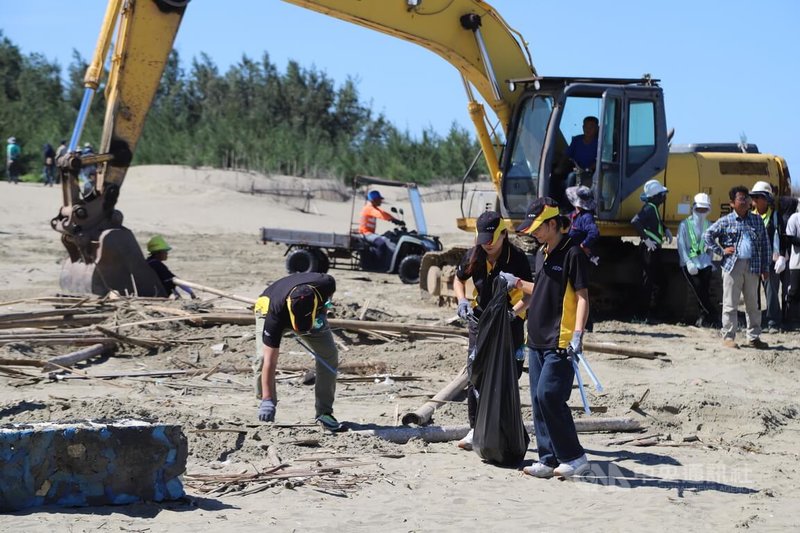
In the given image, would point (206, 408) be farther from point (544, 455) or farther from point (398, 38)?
point (398, 38)

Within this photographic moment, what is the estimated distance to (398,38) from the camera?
14828mm

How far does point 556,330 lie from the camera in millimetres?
6988

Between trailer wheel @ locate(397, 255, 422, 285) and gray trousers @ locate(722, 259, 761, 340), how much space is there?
6762 mm

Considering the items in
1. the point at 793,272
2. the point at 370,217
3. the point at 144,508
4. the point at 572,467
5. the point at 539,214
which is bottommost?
the point at 144,508

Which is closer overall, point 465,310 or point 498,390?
point 498,390

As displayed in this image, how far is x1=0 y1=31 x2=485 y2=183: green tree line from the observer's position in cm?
3847

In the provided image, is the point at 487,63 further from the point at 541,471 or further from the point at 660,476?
the point at 541,471

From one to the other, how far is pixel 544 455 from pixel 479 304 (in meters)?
1.27

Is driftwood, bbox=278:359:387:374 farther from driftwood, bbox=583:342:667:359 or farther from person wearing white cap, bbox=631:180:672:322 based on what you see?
person wearing white cap, bbox=631:180:672:322

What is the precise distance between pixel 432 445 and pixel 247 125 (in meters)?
37.8

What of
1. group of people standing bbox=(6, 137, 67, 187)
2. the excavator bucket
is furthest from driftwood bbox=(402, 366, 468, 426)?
group of people standing bbox=(6, 137, 67, 187)

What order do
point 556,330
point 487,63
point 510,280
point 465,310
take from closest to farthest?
point 556,330 → point 510,280 → point 465,310 → point 487,63

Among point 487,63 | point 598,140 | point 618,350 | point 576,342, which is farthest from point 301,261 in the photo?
point 576,342

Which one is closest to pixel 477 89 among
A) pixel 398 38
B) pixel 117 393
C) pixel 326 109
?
pixel 398 38
